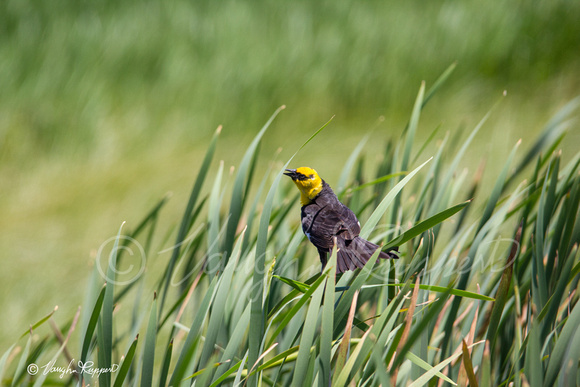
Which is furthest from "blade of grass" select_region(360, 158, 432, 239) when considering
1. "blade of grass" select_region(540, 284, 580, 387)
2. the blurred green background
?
the blurred green background

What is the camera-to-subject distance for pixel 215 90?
1.15 metres

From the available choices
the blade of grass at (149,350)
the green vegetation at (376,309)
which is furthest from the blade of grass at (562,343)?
the blade of grass at (149,350)

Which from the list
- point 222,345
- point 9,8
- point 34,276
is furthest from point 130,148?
point 222,345

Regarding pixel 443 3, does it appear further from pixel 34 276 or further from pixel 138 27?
pixel 34 276

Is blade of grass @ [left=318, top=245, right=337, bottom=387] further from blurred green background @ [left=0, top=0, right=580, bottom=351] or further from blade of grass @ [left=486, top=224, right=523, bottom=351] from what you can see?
blurred green background @ [left=0, top=0, right=580, bottom=351]

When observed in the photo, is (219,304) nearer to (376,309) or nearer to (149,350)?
(149,350)

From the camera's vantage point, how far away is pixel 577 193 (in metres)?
0.39

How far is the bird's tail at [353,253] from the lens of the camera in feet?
1.02

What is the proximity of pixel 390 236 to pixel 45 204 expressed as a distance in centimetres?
86

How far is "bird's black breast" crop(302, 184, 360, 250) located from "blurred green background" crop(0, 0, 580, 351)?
63 centimetres

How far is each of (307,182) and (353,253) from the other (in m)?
0.06

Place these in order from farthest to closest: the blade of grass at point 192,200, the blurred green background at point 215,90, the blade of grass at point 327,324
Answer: the blurred green background at point 215,90 → the blade of grass at point 192,200 → the blade of grass at point 327,324

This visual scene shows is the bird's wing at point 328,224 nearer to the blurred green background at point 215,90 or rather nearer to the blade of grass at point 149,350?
the blade of grass at point 149,350

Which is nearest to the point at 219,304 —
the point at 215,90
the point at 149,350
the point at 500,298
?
the point at 149,350
